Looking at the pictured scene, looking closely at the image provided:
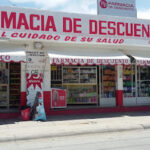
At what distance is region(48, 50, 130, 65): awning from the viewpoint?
37.1 ft

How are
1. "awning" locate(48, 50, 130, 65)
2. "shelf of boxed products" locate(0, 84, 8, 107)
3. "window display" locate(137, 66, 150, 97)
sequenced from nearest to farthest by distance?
"awning" locate(48, 50, 130, 65), "shelf of boxed products" locate(0, 84, 8, 107), "window display" locate(137, 66, 150, 97)

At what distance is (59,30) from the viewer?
39.7ft

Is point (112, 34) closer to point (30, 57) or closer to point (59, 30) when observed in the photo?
point (59, 30)

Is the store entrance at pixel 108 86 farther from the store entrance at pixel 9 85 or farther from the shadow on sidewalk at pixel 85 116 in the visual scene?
the store entrance at pixel 9 85

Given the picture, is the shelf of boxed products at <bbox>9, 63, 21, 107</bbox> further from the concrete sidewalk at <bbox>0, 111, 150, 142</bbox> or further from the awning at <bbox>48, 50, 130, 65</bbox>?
the awning at <bbox>48, 50, 130, 65</bbox>

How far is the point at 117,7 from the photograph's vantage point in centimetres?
1437

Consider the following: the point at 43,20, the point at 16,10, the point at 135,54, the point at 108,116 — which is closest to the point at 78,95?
the point at 108,116

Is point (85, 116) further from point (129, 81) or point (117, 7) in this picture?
point (117, 7)

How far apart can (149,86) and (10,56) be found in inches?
331

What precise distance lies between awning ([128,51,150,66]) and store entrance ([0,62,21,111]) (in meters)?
6.40

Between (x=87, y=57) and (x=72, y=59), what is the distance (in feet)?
2.60

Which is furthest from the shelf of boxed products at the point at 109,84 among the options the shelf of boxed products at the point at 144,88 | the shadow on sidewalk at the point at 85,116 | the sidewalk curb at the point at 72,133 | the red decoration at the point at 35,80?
the sidewalk curb at the point at 72,133

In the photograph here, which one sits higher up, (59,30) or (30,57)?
(59,30)

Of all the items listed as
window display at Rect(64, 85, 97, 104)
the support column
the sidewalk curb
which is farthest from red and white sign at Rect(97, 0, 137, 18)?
the sidewalk curb
